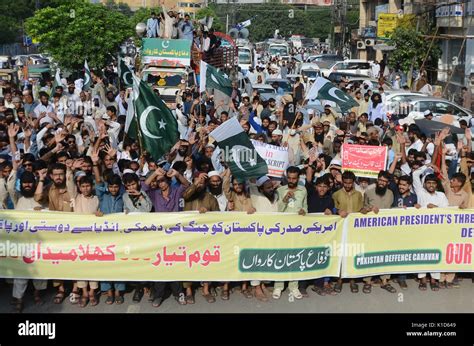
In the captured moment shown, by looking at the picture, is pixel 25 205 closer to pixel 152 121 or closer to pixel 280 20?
pixel 152 121

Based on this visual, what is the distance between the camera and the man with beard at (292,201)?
310 inches

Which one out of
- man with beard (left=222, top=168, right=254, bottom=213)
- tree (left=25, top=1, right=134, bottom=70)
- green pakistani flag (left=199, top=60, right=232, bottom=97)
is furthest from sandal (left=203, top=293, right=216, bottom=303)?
tree (left=25, top=1, right=134, bottom=70)

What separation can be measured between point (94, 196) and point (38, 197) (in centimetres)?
63

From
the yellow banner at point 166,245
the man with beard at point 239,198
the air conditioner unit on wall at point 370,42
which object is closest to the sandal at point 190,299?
the yellow banner at point 166,245

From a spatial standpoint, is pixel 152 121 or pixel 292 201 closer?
pixel 292 201

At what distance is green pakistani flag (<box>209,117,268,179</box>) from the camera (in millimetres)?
7930

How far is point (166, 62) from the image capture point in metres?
20.0

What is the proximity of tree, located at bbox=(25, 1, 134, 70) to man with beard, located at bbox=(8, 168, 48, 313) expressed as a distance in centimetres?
2202

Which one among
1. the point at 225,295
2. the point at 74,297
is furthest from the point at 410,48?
the point at 74,297

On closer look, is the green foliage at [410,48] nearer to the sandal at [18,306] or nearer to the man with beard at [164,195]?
the man with beard at [164,195]

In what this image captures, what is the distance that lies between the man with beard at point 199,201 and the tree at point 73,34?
22426 mm

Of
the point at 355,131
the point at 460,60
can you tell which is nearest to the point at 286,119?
the point at 355,131

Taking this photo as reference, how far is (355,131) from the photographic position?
13578mm

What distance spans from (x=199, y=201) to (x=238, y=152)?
27.6 inches
